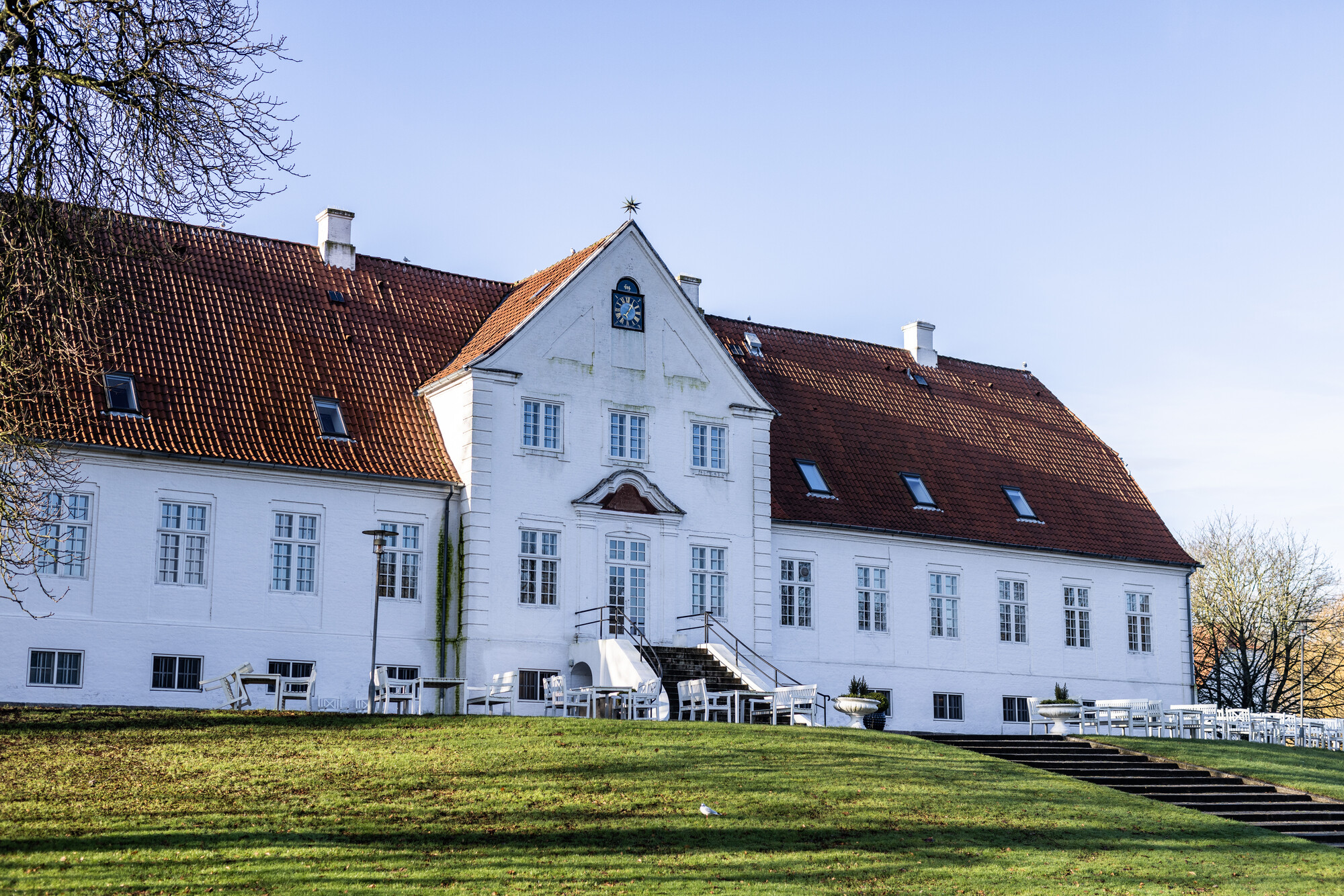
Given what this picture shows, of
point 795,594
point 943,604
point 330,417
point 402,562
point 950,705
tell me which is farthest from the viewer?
point 943,604

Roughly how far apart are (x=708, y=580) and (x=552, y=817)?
15310 mm

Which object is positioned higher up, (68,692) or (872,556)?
(872,556)

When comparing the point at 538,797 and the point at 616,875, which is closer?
the point at 616,875

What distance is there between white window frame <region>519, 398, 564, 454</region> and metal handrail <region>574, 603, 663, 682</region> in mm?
3525

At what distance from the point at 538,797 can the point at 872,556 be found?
18999 millimetres

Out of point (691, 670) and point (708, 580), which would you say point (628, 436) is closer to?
point (708, 580)

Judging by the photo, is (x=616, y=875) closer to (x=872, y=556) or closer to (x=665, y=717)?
(x=665, y=717)

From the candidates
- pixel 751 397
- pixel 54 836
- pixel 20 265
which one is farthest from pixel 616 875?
pixel 751 397

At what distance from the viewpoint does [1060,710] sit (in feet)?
120

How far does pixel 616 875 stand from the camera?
17406mm

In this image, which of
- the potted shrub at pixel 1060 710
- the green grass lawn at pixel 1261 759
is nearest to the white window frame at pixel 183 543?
the green grass lawn at pixel 1261 759

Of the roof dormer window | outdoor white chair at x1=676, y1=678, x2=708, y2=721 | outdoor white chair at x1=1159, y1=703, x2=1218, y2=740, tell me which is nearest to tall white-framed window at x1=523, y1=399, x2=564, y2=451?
outdoor white chair at x1=676, y1=678, x2=708, y2=721

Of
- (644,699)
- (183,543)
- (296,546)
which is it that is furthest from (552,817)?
(183,543)

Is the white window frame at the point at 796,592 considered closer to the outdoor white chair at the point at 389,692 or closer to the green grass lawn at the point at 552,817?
the green grass lawn at the point at 552,817
